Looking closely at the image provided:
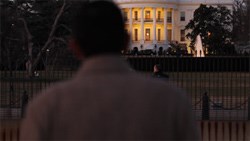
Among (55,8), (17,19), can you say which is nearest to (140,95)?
(17,19)

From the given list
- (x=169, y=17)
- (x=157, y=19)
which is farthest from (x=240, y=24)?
(x=169, y=17)

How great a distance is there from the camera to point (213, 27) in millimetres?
70812

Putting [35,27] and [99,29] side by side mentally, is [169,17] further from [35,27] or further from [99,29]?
[99,29]

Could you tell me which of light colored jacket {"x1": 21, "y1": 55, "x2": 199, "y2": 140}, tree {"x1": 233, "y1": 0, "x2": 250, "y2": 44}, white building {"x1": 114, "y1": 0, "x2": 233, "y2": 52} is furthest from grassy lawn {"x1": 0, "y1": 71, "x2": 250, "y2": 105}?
white building {"x1": 114, "y1": 0, "x2": 233, "y2": 52}

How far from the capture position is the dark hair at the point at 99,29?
264 cm

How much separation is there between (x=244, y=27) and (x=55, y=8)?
27.4 meters

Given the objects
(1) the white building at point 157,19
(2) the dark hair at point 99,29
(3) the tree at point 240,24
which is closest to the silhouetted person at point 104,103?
(2) the dark hair at point 99,29

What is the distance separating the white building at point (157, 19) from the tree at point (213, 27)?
2857 centimetres

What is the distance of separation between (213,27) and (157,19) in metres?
38.8

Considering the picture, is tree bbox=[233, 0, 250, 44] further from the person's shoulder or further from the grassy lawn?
the person's shoulder

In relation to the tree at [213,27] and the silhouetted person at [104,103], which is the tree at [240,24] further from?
the silhouetted person at [104,103]

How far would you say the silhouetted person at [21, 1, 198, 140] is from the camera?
8.19ft

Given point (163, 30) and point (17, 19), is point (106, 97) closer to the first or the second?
point (17, 19)

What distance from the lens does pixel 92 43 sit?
2658 mm
